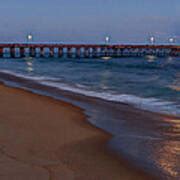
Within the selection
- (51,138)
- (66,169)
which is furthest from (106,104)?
(66,169)

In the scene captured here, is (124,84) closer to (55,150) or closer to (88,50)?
(55,150)

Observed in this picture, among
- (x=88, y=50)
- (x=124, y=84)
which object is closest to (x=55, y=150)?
(x=124, y=84)

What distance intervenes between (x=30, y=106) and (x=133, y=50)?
73.6 metres

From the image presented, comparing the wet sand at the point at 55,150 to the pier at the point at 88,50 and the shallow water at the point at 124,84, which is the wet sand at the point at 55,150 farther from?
the pier at the point at 88,50

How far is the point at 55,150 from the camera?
5.50 meters

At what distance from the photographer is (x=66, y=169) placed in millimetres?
4656

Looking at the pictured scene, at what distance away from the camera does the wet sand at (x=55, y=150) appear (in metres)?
4.52

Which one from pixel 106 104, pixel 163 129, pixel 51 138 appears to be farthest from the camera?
pixel 106 104

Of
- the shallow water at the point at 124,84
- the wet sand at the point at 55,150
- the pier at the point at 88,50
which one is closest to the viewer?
the wet sand at the point at 55,150

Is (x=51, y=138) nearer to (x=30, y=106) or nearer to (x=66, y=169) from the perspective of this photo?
(x=66, y=169)

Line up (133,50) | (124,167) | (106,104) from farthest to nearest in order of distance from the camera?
(133,50)
(106,104)
(124,167)

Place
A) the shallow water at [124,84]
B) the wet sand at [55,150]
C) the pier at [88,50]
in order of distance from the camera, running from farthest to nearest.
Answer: the pier at [88,50]
the shallow water at [124,84]
the wet sand at [55,150]

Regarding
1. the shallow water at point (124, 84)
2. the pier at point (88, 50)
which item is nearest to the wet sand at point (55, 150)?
the shallow water at point (124, 84)

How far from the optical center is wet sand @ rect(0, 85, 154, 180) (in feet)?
14.8
